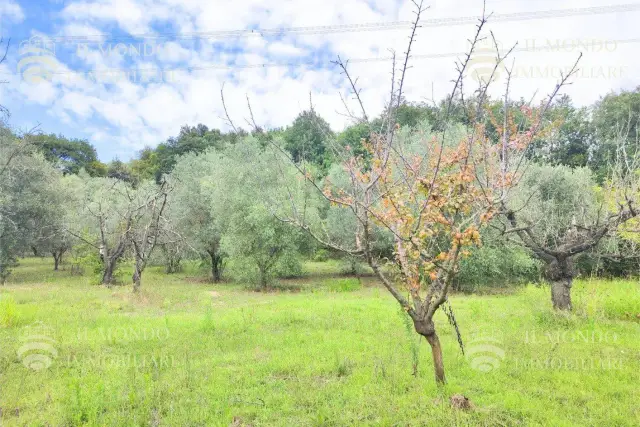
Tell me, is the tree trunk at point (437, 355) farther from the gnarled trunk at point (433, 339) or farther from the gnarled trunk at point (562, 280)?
the gnarled trunk at point (562, 280)

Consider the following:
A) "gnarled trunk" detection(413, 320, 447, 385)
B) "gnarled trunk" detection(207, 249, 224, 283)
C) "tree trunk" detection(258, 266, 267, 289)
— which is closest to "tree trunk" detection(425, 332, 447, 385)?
"gnarled trunk" detection(413, 320, 447, 385)

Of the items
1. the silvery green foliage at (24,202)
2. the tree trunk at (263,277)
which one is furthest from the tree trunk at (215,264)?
the silvery green foliage at (24,202)

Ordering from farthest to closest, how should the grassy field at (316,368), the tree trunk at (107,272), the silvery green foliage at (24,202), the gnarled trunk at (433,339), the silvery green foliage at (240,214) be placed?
the silvery green foliage at (240,214) → the silvery green foliage at (24,202) → the tree trunk at (107,272) → the gnarled trunk at (433,339) → the grassy field at (316,368)

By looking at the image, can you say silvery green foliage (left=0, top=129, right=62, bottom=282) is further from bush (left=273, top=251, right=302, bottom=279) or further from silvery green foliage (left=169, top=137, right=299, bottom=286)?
bush (left=273, top=251, right=302, bottom=279)

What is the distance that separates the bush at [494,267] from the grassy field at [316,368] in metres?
6.85

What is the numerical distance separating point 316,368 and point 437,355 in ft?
6.38

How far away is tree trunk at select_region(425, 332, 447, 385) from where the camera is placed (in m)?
5.14

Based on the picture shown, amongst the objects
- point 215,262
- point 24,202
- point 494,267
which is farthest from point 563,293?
point 24,202

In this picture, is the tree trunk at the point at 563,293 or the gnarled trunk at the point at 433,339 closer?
the gnarled trunk at the point at 433,339

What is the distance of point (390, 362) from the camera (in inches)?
250

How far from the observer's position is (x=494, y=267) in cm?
1755

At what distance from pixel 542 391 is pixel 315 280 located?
18062 millimetres

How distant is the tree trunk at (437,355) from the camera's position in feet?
16.9

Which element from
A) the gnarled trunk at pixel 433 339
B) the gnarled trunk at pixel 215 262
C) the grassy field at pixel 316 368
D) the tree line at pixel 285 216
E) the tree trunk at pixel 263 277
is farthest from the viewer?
the gnarled trunk at pixel 215 262
